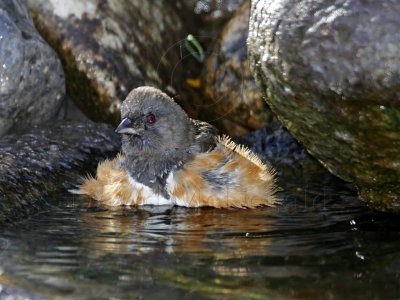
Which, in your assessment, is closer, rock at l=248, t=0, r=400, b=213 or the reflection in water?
rock at l=248, t=0, r=400, b=213

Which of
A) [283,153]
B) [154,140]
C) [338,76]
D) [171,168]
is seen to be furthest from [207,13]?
[338,76]

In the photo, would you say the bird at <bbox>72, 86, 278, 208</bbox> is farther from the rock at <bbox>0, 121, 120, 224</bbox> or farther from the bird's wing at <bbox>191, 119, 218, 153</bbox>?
the rock at <bbox>0, 121, 120, 224</bbox>

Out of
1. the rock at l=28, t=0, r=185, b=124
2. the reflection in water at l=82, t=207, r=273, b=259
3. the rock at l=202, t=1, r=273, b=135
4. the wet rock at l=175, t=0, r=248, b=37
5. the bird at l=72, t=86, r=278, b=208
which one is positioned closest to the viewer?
the reflection in water at l=82, t=207, r=273, b=259

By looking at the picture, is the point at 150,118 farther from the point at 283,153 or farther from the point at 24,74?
the point at 283,153

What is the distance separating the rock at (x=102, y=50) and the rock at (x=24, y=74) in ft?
1.19

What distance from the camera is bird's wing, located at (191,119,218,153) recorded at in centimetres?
662

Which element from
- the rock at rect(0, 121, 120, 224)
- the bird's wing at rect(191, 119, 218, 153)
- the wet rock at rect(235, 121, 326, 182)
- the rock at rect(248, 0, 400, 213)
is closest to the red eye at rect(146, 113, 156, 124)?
the bird's wing at rect(191, 119, 218, 153)

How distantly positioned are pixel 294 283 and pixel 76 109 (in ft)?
16.1

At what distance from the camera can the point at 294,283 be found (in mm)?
4055

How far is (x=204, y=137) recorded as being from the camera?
22.0ft

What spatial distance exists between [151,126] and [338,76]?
236 centimetres

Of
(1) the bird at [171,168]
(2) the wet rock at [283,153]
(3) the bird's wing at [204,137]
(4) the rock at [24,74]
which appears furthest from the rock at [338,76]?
(4) the rock at [24,74]

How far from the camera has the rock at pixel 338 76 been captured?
4449mm

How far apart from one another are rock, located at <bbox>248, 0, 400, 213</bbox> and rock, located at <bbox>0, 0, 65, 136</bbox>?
8.40 ft
